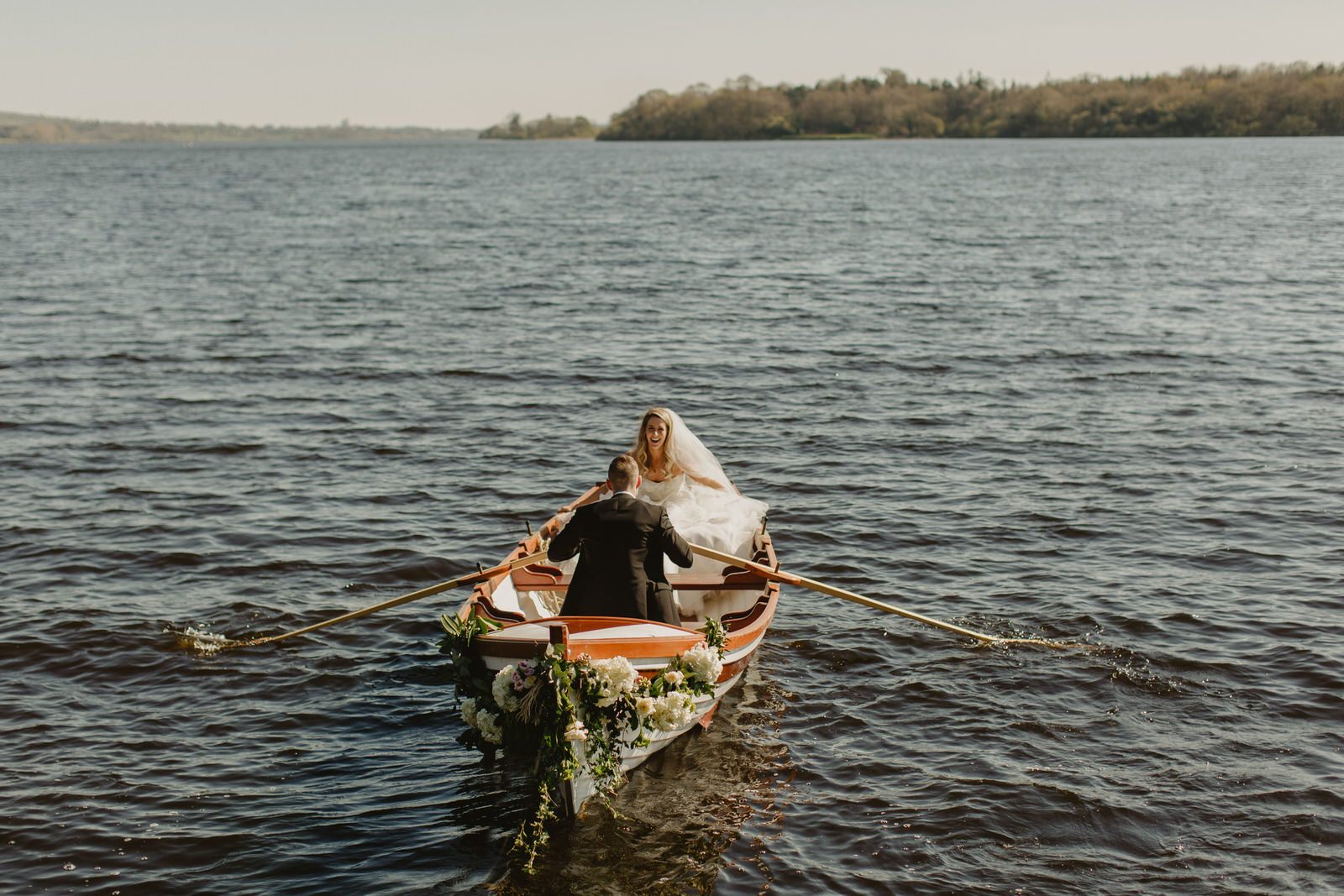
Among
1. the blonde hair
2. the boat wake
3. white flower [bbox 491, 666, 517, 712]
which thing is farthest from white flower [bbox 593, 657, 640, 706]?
the boat wake

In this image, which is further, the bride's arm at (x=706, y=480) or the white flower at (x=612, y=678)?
the bride's arm at (x=706, y=480)

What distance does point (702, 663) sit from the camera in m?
8.50

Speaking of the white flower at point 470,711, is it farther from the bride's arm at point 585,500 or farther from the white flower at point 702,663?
the bride's arm at point 585,500

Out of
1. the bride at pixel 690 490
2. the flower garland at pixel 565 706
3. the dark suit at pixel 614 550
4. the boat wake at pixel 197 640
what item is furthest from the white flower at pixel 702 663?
the boat wake at pixel 197 640

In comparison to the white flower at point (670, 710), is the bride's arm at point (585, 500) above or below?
above

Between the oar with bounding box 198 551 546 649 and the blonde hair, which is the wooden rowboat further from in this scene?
the blonde hair

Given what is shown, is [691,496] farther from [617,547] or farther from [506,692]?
[506,692]

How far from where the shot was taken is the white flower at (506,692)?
7.93m

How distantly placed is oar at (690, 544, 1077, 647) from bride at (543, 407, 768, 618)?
1.29 feet

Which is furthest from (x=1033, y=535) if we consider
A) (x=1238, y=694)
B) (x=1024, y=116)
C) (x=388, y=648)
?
(x=1024, y=116)

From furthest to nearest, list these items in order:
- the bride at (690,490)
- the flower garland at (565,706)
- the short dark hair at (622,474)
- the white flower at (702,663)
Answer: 1. the bride at (690,490)
2. the short dark hair at (622,474)
3. the white flower at (702,663)
4. the flower garland at (565,706)

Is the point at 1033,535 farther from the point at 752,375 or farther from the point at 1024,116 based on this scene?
the point at 1024,116

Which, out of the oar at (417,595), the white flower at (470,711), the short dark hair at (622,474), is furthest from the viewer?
the oar at (417,595)

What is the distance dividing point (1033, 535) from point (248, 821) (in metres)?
10.6
